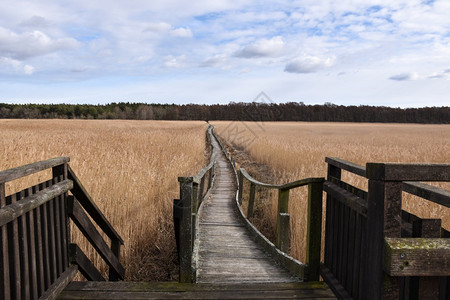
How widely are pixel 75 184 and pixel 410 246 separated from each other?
132 inches

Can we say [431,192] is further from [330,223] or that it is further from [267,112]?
[267,112]

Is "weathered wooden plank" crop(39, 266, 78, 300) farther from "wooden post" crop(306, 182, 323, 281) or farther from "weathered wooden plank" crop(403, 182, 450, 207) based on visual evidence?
"weathered wooden plank" crop(403, 182, 450, 207)

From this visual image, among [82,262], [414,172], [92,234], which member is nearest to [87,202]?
[92,234]

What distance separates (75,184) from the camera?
13.1 feet

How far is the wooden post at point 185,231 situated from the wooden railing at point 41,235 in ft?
3.66

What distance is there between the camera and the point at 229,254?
192 inches

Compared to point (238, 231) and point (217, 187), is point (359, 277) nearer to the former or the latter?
point (238, 231)

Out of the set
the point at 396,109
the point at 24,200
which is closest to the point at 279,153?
the point at 24,200

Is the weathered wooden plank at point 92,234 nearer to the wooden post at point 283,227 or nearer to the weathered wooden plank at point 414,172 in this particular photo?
Result: the wooden post at point 283,227

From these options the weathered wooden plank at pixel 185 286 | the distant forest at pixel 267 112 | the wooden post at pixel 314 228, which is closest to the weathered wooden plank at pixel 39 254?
the weathered wooden plank at pixel 185 286

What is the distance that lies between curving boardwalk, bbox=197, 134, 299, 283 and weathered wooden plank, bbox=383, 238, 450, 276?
1941 mm

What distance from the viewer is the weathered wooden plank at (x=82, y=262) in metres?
3.83

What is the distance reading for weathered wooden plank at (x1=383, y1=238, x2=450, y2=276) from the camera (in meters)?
1.96

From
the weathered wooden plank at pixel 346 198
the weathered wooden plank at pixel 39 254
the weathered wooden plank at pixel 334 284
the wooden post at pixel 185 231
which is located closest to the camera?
the weathered wooden plank at pixel 346 198
